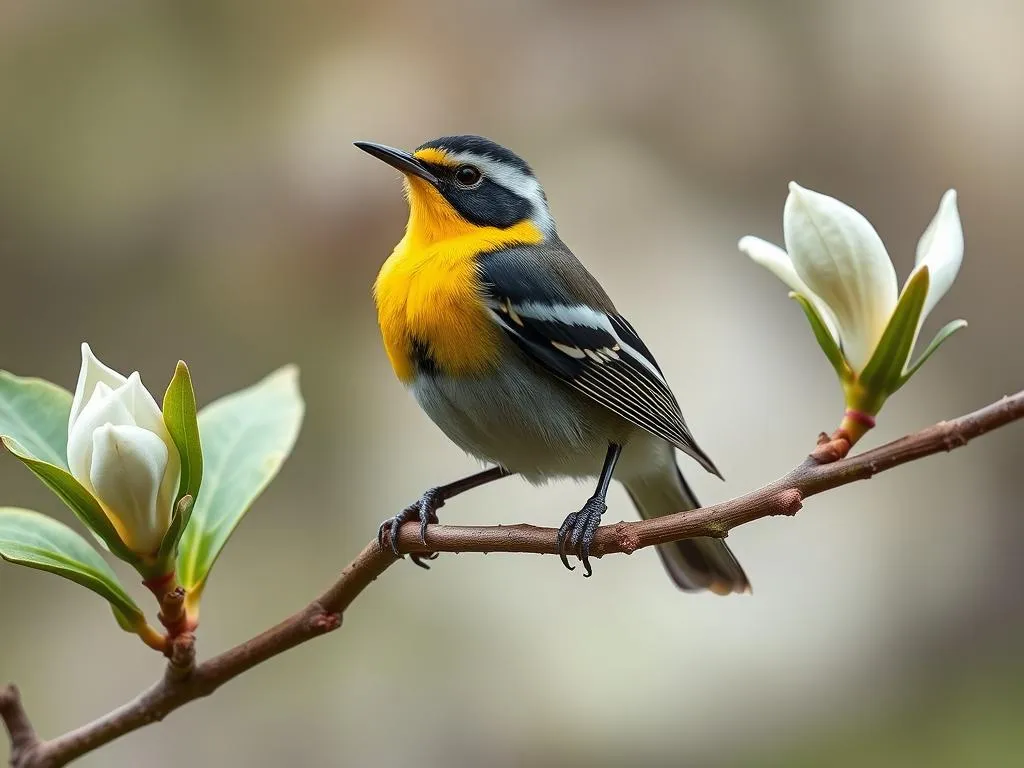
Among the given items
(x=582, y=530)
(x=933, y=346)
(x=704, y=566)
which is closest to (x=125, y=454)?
(x=582, y=530)

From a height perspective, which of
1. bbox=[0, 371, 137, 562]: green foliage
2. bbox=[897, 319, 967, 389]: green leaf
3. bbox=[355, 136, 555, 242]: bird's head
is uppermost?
bbox=[355, 136, 555, 242]: bird's head

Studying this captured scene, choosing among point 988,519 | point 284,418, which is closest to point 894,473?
point 988,519

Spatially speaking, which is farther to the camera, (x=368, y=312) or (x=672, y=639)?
(x=368, y=312)

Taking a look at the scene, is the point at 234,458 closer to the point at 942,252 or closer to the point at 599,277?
the point at 942,252

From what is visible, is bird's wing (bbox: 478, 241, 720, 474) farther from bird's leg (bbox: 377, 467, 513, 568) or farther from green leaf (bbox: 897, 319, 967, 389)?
green leaf (bbox: 897, 319, 967, 389)

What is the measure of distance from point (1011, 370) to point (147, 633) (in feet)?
9.22

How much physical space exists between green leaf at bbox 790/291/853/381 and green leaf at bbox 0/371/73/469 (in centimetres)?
60

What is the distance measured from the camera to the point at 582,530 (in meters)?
1.02

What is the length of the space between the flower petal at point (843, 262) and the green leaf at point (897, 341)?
19 millimetres

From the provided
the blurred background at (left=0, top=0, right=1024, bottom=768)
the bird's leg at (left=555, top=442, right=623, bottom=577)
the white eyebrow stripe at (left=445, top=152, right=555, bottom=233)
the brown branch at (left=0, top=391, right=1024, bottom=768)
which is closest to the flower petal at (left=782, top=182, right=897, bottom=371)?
the brown branch at (left=0, top=391, right=1024, bottom=768)

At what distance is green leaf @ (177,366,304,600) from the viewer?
2.76ft

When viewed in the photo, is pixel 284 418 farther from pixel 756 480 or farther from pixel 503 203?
pixel 756 480

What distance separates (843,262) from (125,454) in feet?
1.78

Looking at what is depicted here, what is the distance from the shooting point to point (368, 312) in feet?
9.88
